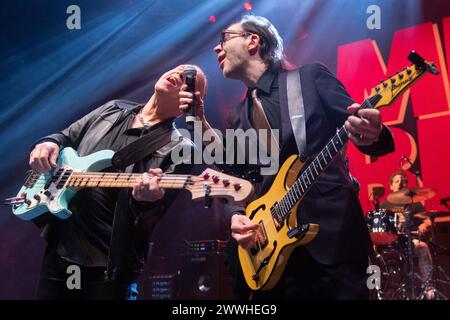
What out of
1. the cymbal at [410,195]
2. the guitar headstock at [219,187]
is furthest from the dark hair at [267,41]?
the cymbal at [410,195]

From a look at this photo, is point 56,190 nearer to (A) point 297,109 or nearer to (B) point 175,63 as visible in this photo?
(A) point 297,109

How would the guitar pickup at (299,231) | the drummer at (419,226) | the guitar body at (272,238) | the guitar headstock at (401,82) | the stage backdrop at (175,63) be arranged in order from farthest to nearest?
the drummer at (419,226) < the stage backdrop at (175,63) < the guitar body at (272,238) < the guitar pickup at (299,231) < the guitar headstock at (401,82)

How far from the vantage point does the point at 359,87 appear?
17.5ft

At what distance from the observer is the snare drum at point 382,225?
16.8ft

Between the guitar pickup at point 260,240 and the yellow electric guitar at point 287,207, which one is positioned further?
the guitar pickup at point 260,240

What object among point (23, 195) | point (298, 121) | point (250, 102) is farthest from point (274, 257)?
point (23, 195)

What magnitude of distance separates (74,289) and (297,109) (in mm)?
1458

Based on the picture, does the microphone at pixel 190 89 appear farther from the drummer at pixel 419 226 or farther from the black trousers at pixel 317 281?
the drummer at pixel 419 226

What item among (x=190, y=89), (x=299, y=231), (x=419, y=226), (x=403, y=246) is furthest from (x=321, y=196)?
(x=403, y=246)

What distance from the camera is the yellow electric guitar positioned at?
2000 mm

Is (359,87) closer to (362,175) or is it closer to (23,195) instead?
(362,175)

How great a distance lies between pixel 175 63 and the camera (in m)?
4.95

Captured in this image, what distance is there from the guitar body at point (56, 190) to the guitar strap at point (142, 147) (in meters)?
0.07

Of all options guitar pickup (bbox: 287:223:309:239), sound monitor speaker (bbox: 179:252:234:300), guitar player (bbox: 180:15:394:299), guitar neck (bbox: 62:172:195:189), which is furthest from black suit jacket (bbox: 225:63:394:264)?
sound monitor speaker (bbox: 179:252:234:300)
